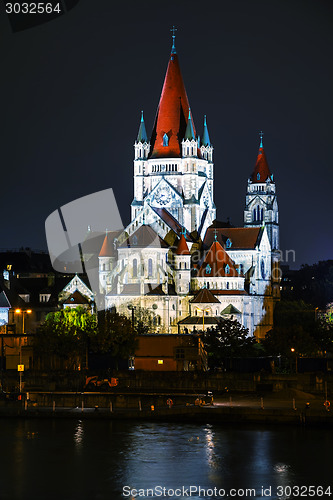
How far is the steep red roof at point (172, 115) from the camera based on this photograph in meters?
138

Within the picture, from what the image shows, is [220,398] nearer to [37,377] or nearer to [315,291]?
[37,377]

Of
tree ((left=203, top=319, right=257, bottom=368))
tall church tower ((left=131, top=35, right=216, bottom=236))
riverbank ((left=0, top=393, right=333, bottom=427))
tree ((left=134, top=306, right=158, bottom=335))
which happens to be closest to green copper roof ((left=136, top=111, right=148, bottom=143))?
tall church tower ((left=131, top=35, right=216, bottom=236))

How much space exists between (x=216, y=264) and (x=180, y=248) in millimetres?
4361

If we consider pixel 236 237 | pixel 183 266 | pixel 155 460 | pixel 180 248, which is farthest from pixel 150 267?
pixel 155 460

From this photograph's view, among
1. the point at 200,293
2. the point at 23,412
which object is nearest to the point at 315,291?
the point at 200,293

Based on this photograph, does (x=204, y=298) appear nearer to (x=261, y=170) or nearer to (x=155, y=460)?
(x=261, y=170)

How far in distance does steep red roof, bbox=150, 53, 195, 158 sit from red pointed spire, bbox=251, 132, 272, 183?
69.1 feet

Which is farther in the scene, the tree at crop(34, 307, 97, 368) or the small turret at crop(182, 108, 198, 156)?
the small turret at crop(182, 108, 198, 156)

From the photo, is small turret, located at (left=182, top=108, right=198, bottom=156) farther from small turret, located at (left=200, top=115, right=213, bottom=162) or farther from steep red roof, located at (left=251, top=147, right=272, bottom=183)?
steep red roof, located at (left=251, top=147, right=272, bottom=183)

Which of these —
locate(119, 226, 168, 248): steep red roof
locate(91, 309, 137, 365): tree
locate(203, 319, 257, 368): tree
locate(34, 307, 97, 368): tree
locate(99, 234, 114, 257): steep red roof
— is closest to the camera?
locate(34, 307, 97, 368): tree

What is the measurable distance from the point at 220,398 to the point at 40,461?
74.2 feet

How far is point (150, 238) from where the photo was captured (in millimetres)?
127500

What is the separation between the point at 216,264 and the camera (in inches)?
5133

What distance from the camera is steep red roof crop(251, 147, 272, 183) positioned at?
156750 millimetres
